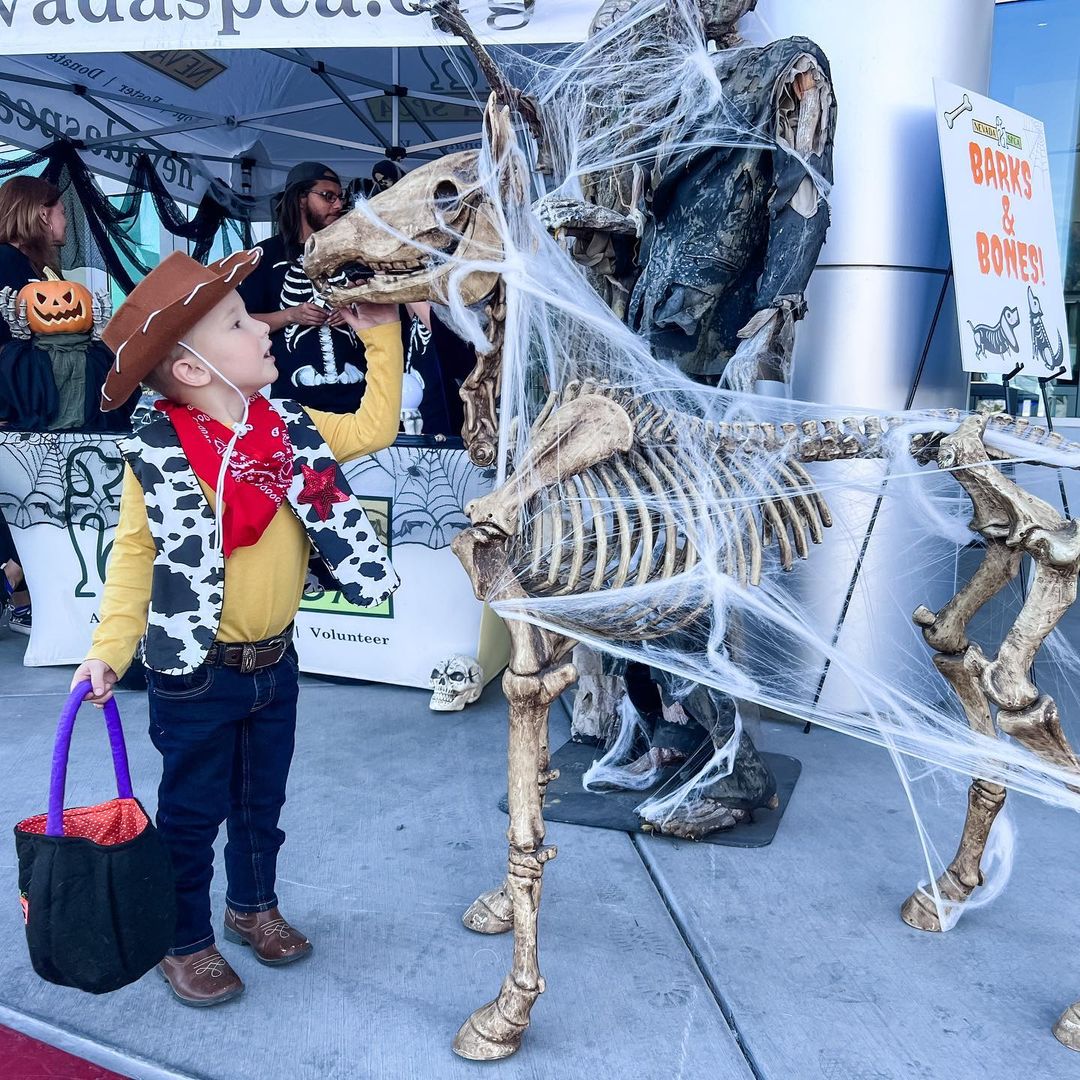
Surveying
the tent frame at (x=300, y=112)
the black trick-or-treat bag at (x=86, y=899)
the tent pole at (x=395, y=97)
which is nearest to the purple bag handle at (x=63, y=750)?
the black trick-or-treat bag at (x=86, y=899)

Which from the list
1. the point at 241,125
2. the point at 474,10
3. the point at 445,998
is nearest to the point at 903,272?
the point at 474,10

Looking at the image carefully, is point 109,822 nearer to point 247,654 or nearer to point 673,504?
point 247,654

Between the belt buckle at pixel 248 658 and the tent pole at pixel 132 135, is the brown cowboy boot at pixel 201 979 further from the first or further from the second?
the tent pole at pixel 132 135

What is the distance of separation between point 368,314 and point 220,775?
3.43 feet

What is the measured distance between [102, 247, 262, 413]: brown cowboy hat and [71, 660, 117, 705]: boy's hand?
543 millimetres

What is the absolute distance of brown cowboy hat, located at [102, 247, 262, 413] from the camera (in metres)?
1.93

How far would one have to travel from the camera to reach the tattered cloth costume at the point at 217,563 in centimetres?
202

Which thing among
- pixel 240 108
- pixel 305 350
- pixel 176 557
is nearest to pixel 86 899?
pixel 176 557

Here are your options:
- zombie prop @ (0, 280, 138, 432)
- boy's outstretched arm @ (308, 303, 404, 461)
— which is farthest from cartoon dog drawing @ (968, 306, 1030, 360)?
zombie prop @ (0, 280, 138, 432)

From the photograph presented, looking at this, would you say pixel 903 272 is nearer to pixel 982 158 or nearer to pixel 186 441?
pixel 982 158

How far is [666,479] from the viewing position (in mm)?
2162

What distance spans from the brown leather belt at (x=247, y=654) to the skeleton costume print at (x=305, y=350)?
7.24 ft

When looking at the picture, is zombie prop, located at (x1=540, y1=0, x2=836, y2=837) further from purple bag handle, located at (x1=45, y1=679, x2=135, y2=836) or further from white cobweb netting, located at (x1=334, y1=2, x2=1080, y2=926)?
purple bag handle, located at (x1=45, y1=679, x2=135, y2=836)

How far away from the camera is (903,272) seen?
3.86 metres
